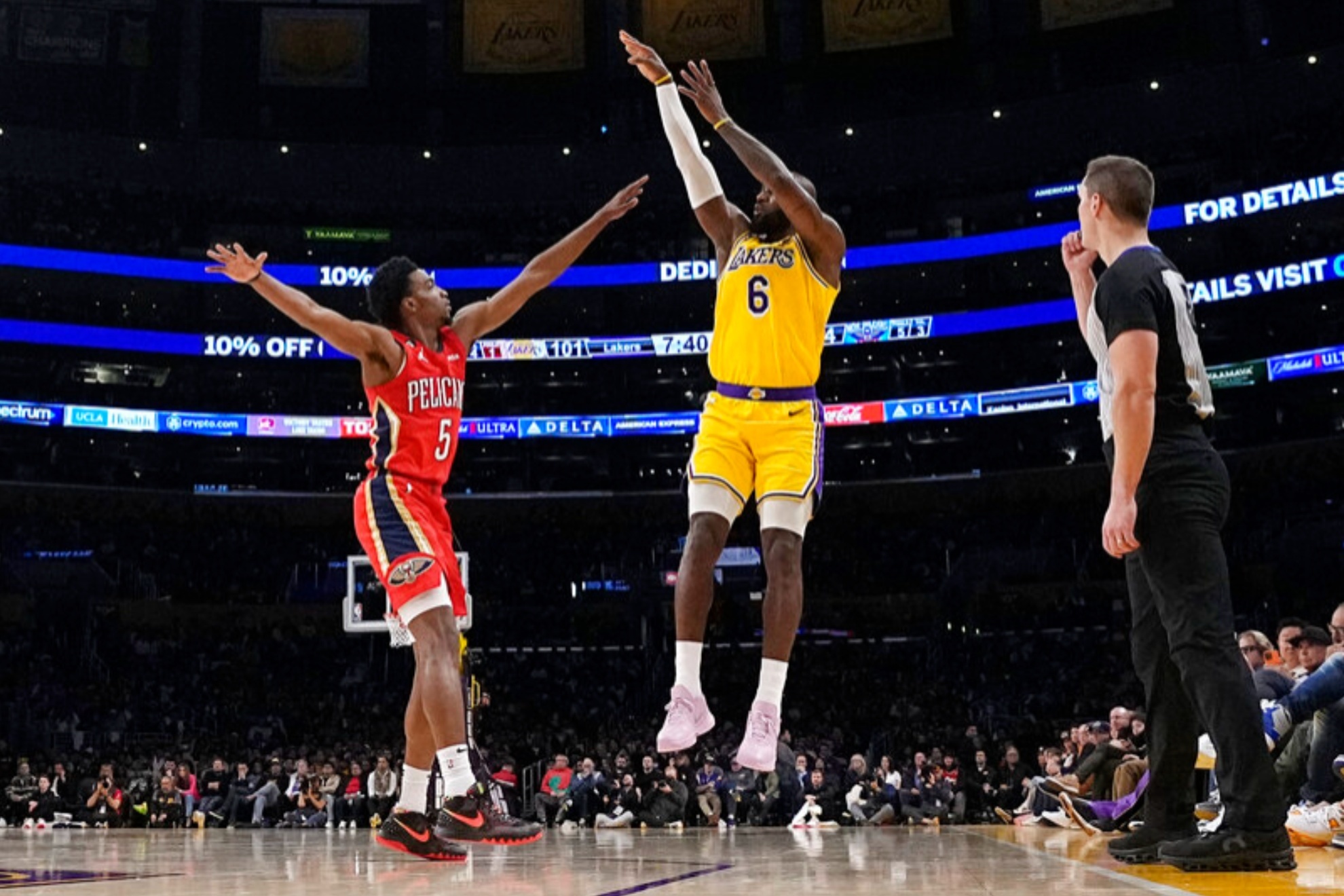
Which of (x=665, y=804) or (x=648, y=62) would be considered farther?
(x=665, y=804)

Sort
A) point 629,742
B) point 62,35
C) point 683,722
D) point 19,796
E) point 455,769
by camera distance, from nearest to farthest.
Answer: point 683,722
point 455,769
point 19,796
point 629,742
point 62,35

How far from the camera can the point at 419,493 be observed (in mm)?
6434

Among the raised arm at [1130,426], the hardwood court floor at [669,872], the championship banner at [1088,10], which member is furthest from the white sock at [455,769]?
the championship banner at [1088,10]

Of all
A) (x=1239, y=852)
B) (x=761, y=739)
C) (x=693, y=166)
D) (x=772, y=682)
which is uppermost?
(x=693, y=166)

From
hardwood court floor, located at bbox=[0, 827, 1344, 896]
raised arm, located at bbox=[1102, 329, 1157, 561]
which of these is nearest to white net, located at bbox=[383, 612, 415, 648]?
hardwood court floor, located at bbox=[0, 827, 1344, 896]

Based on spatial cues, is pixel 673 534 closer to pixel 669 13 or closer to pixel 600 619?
pixel 600 619

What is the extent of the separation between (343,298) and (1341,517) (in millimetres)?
25003

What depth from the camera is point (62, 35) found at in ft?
111

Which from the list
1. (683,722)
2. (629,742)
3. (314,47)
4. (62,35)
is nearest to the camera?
(683,722)

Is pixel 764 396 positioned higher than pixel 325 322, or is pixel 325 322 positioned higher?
pixel 325 322

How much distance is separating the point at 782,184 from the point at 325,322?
6.75 ft

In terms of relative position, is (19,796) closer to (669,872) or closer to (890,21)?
(669,872)

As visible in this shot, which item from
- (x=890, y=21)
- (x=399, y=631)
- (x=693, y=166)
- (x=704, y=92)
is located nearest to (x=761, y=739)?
(x=399, y=631)

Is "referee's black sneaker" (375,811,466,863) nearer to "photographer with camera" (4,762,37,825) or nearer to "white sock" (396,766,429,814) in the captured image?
"white sock" (396,766,429,814)
